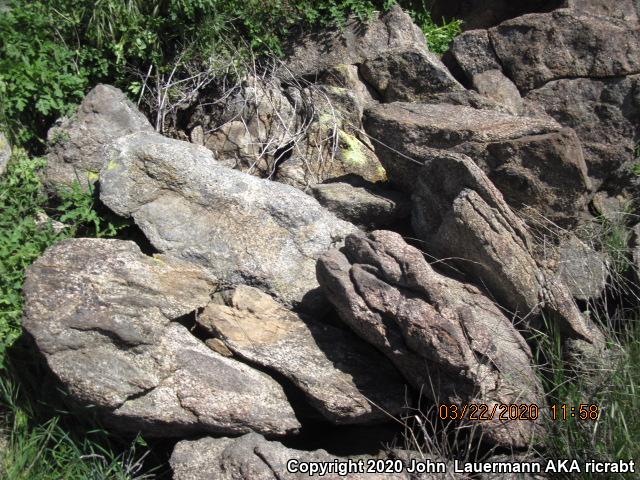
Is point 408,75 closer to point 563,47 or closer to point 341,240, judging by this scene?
point 563,47

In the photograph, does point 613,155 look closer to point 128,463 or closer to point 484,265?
point 484,265

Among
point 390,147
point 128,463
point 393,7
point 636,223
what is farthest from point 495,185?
point 128,463

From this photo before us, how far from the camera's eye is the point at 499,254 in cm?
419

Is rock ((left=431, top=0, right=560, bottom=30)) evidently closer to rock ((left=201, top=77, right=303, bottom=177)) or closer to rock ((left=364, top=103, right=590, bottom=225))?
rock ((left=364, top=103, right=590, bottom=225))

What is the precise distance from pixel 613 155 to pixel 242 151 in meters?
2.63

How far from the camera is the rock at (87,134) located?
520 cm

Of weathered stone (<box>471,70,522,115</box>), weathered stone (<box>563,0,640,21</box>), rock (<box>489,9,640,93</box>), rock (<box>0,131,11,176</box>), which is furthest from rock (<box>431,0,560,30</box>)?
rock (<box>0,131,11,176</box>)

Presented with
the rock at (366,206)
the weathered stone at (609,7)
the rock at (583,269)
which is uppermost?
the weathered stone at (609,7)

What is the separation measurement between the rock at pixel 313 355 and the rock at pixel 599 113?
228 cm

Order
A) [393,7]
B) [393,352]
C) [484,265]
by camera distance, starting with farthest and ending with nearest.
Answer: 1. [393,7]
2. [484,265]
3. [393,352]

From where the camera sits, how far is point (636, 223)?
509cm

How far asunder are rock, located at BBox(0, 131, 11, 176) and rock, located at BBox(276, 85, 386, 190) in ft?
6.23

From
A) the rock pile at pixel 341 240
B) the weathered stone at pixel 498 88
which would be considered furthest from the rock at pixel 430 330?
the weathered stone at pixel 498 88
